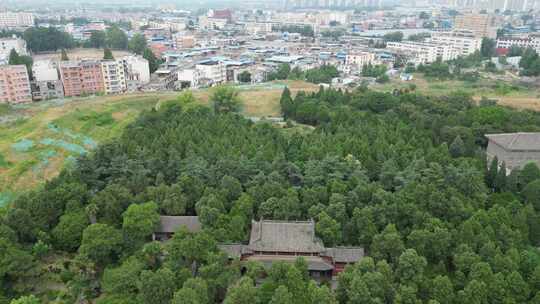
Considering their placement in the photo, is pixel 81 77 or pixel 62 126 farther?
pixel 81 77

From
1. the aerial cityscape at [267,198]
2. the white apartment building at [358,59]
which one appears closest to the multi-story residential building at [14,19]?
the aerial cityscape at [267,198]

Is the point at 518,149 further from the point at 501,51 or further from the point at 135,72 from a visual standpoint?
the point at 501,51

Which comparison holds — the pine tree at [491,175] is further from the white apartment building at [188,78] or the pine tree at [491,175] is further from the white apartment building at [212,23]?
the white apartment building at [212,23]

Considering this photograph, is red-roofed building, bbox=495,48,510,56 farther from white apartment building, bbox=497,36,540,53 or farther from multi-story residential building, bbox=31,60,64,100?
multi-story residential building, bbox=31,60,64,100

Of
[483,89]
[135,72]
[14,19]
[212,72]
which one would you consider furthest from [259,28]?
[483,89]

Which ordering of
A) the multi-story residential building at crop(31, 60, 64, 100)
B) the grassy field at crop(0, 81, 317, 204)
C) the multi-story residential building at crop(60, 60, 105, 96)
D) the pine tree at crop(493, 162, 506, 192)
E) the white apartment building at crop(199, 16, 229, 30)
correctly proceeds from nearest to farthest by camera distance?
the pine tree at crop(493, 162, 506, 192) → the grassy field at crop(0, 81, 317, 204) → the multi-story residential building at crop(31, 60, 64, 100) → the multi-story residential building at crop(60, 60, 105, 96) → the white apartment building at crop(199, 16, 229, 30)

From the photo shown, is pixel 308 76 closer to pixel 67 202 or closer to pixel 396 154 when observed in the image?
pixel 396 154

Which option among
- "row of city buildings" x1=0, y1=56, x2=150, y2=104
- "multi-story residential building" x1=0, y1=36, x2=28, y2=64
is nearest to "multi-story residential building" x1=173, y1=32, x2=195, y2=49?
"multi-story residential building" x1=0, y1=36, x2=28, y2=64

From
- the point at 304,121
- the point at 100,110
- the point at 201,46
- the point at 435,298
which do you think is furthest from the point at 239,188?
the point at 201,46
